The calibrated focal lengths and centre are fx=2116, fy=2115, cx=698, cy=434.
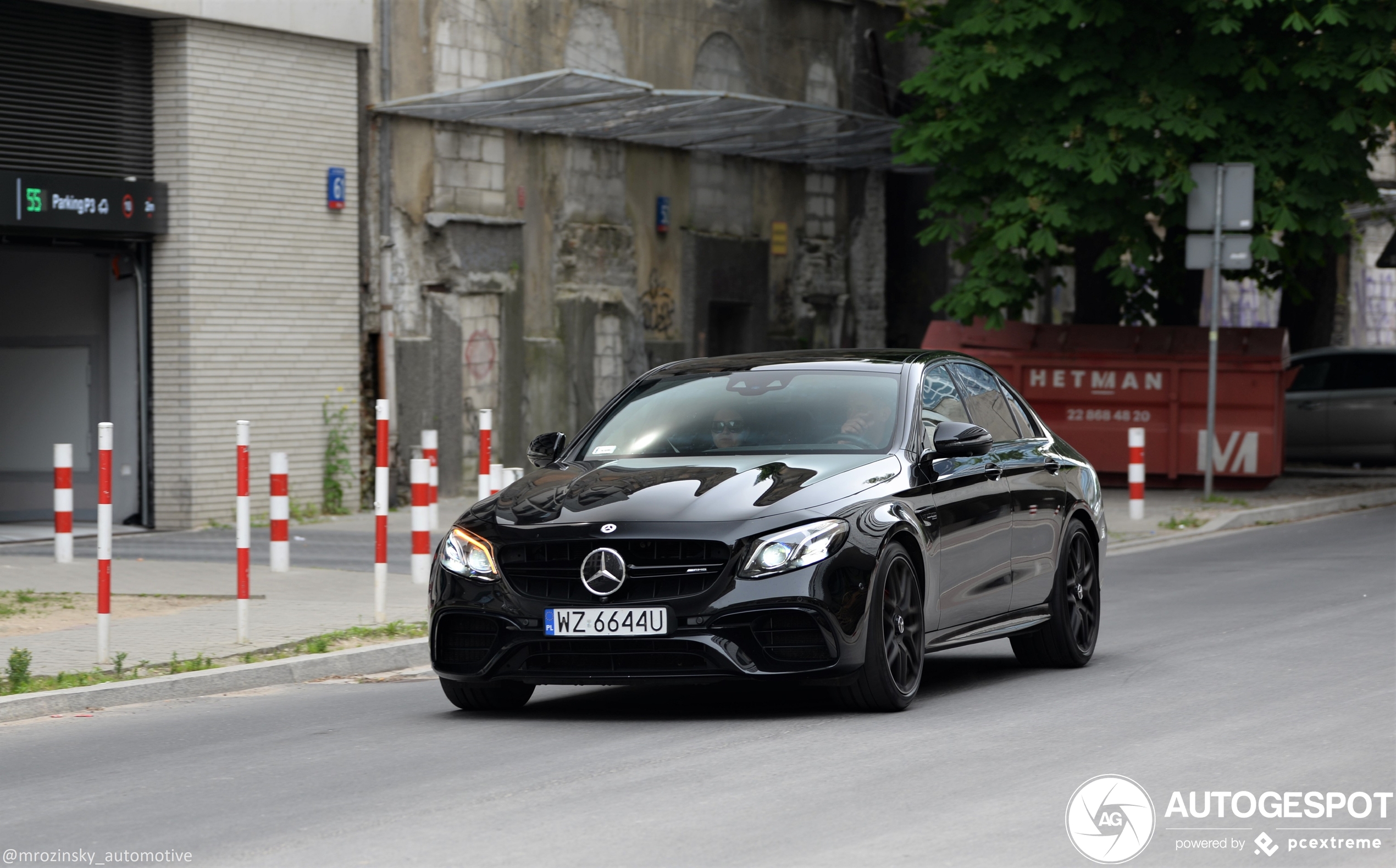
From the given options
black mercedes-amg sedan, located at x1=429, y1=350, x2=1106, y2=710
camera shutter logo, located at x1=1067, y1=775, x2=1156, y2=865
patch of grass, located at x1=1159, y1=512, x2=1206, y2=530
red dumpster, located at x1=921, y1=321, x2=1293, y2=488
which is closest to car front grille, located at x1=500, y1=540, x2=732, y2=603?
black mercedes-amg sedan, located at x1=429, y1=350, x2=1106, y2=710

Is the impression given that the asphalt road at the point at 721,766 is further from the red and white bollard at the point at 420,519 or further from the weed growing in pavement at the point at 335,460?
the weed growing in pavement at the point at 335,460

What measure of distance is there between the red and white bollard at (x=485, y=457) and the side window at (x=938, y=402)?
4.77 meters

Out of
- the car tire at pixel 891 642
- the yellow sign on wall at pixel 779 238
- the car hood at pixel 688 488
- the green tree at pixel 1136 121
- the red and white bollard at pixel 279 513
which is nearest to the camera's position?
the car hood at pixel 688 488

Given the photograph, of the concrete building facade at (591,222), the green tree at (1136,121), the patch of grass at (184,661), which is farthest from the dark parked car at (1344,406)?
the patch of grass at (184,661)

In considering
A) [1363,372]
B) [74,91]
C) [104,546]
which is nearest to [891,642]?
[104,546]

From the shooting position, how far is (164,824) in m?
6.63

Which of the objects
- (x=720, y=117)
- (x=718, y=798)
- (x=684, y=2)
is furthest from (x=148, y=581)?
(x=684, y=2)

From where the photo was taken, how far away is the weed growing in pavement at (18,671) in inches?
379

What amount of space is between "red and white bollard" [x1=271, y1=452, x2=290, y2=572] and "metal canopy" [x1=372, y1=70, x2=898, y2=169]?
6.73m

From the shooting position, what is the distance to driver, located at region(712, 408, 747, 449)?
29.9 feet

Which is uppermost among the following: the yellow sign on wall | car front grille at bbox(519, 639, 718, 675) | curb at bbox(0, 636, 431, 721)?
the yellow sign on wall

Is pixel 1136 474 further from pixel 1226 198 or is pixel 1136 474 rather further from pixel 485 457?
pixel 485 457

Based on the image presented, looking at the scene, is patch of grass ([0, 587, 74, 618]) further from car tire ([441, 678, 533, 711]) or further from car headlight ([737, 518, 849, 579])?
car headlight ([737, 518, 849, 579])

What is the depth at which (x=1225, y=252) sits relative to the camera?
826 inches
